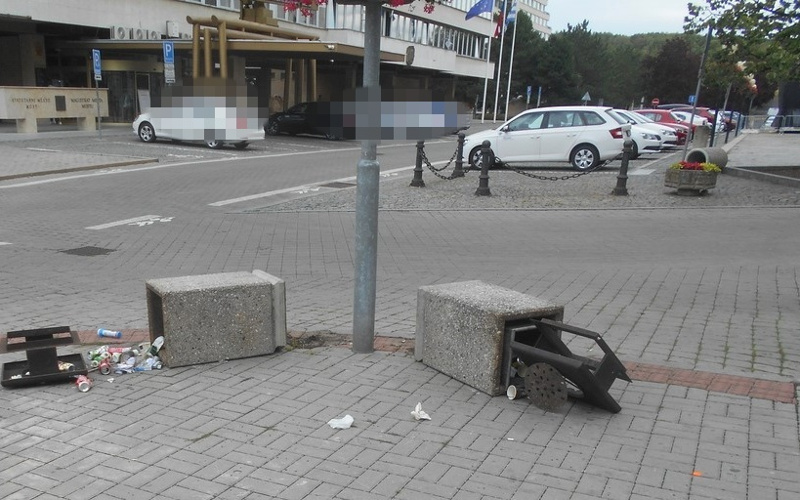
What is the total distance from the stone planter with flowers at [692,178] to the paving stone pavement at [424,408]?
527cm

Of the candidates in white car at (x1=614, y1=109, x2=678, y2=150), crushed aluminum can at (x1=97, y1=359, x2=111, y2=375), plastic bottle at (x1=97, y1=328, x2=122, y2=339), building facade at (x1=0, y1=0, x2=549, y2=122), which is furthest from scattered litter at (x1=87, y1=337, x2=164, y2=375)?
white car at (x1=614, y1=109, x2=678, y2=150)

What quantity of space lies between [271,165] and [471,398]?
57.1 feet

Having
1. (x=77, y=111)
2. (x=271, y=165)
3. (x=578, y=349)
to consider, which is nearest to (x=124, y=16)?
(x=77, y=111)

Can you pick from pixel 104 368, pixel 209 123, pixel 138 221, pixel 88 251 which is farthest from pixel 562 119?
pixel 104 368

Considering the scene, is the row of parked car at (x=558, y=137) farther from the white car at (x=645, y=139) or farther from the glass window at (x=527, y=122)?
the white car at (x=645, y=139)

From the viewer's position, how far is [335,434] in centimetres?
406

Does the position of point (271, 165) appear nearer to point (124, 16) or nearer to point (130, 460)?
point (124, 16)

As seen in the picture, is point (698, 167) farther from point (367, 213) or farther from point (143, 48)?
point (143, 48)

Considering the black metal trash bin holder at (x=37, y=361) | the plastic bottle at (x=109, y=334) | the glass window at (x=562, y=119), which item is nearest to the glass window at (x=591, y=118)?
the glass window at (x=562, y=119)

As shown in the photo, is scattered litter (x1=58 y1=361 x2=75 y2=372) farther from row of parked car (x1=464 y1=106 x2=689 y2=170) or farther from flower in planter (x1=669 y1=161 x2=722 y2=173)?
row of parked car (x1=464 y1=106 x2=689 y2=170)

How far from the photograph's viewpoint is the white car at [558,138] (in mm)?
17469

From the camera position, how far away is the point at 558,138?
17750 mm

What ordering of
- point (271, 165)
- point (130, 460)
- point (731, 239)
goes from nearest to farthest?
1. point (130, 460)
2. point (731, 239)
3. point (271, 165)

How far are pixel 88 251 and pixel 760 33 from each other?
44.9 ft
